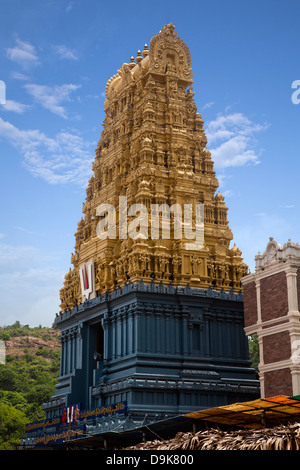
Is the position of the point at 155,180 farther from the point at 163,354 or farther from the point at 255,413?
the point at 255,413

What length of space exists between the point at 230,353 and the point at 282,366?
31.6 ft

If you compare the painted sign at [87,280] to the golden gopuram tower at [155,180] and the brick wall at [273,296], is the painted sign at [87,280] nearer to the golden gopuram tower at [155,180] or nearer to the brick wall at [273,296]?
the golden gopuram tower at [155,180]

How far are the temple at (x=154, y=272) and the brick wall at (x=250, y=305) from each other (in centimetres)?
517

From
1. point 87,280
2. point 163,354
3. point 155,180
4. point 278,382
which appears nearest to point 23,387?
point 87,280

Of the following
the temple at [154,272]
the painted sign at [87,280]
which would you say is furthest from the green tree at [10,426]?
the painted sign at [87,280]

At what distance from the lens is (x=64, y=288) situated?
5725cm

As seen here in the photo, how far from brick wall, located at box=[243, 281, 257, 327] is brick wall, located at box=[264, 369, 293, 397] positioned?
11.7 feet

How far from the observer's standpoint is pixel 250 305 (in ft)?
140

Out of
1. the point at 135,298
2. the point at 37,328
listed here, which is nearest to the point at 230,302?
the point at 135,298

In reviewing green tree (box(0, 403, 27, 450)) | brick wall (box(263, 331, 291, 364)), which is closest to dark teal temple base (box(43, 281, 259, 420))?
brick wall (box(263, 331, 291, 364))

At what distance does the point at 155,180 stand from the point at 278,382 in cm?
1859

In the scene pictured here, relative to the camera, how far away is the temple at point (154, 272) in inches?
1785

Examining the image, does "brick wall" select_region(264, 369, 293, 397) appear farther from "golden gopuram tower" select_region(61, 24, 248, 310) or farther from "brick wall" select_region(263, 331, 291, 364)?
"golden gopuram tower" select_region(61, 24, 248, 310)
